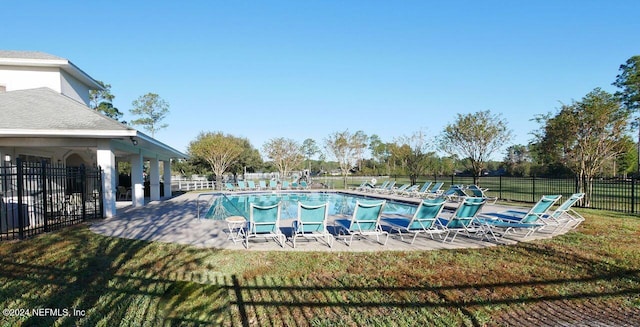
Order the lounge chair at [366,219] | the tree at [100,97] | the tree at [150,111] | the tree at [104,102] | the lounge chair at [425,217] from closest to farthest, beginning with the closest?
the lounge chair at [366,219], the lounge chair at [425,217], the tree at [100,97], the tree at [104,102], the tree at [150,111]

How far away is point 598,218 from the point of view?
978 centimetres

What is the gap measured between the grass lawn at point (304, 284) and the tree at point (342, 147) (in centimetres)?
2607

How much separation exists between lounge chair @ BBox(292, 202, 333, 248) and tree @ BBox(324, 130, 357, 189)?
25.2 metres

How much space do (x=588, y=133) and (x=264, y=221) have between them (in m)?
13.7

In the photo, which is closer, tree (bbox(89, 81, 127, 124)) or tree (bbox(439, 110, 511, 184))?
tree (bbox(439, 110, 511, 184))

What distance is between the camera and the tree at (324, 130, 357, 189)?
3238 cm

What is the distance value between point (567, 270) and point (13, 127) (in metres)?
13.9

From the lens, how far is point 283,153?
1543 inches

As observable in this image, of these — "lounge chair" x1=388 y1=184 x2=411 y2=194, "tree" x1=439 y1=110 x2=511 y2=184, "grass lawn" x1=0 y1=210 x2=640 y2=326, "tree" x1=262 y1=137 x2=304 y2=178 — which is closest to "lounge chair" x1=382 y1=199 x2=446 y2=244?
"grass lawn" x1=0 y1=210 x2=640 y2=326

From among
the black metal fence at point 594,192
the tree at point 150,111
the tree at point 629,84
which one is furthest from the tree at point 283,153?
the tree at point 629,84

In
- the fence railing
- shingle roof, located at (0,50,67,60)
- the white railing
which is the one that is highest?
shingle roof, located at (0,50,67,60)

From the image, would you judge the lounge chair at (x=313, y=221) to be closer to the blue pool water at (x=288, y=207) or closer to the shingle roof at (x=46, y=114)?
the blue pool water at (x=288, y=207)

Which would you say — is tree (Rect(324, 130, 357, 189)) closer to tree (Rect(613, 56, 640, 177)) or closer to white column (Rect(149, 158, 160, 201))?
white column (Rect(149, 158, 160, 201))

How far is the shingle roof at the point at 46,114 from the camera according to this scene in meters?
10.1
